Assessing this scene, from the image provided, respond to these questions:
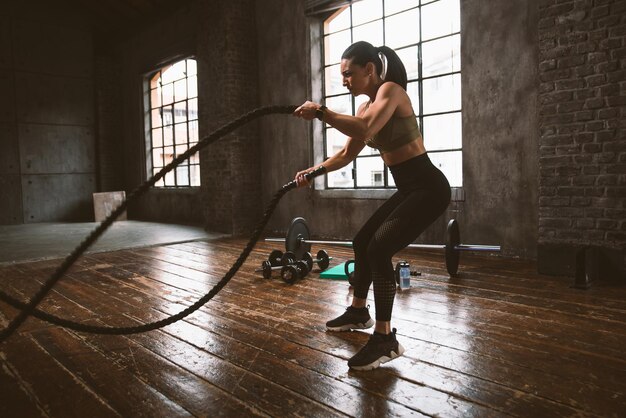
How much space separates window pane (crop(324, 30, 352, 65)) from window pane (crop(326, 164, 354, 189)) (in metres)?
1.44

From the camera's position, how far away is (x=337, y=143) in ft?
21.7

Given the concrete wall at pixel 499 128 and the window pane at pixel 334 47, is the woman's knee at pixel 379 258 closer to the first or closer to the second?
the concrete wall at pixel 499 128

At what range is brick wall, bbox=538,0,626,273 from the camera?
362cm

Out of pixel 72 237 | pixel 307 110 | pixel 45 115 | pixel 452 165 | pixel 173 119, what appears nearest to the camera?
pixel 307 110

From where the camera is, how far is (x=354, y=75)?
2277 millimetres

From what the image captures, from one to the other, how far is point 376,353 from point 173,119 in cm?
823

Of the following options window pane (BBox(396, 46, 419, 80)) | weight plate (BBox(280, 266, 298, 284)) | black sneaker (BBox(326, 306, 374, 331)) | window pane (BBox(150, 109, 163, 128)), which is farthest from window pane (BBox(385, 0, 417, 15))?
window pane (BBox(150, 109, 163, 128))

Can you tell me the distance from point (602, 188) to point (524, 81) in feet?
4.33

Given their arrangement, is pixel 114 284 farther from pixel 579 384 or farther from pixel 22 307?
pixel 579 384

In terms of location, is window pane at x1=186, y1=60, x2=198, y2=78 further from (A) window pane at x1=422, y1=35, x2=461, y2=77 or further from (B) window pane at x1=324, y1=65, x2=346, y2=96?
(A) window pane at x1=422, y1=35, x2=461, y2=77

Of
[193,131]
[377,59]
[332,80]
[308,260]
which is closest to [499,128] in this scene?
[308,260]

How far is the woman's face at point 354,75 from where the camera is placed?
227 cm

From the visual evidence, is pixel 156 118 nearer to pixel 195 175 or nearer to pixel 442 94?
pixel 195 175

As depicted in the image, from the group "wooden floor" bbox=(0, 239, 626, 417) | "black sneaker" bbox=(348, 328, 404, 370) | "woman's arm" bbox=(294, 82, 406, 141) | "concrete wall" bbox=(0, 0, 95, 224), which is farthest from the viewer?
"concrete wall" bbox=(0, 0, 95, 224)
